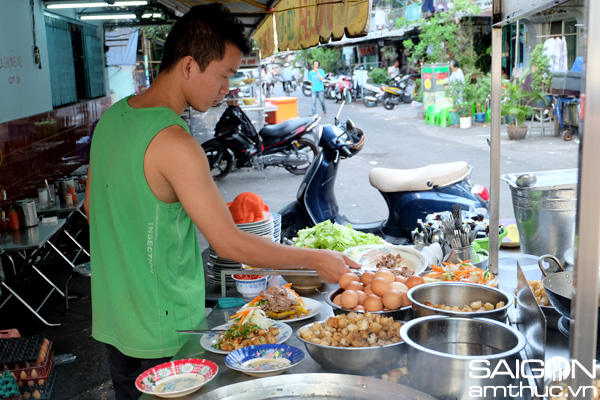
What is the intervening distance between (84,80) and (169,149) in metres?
9.61

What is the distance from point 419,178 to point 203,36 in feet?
11.7

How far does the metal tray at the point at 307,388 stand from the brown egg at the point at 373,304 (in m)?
0.45

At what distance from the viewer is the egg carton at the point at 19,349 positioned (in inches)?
162

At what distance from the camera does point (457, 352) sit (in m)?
1.92

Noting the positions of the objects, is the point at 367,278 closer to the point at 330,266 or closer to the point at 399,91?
the point at 330,266

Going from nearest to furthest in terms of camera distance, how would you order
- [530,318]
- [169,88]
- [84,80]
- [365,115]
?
[530,318]
[169,88]
[84,80]
[365,115]

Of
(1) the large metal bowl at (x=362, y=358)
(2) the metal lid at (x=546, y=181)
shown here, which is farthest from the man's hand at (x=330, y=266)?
(2) the metal lid at (x=546, y=181)

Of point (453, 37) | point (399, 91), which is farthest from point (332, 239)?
point (399, 91)

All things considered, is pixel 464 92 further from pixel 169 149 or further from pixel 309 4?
pixel 169 149

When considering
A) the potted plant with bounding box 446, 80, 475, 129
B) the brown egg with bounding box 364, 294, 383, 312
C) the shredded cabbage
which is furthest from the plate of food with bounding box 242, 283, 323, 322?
the potted plant with bounding box 446, 80, 475, 129

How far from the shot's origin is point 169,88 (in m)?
2.23

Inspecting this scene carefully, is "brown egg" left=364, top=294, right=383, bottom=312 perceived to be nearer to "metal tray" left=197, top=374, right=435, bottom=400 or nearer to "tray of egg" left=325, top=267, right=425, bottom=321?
"tray of egg" left=325, top=267, right=425, bottom=321

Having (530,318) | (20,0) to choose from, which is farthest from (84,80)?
(530,318)

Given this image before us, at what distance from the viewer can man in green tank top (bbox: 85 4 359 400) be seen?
2.08m
